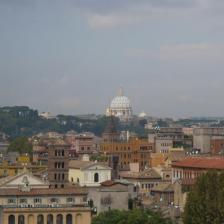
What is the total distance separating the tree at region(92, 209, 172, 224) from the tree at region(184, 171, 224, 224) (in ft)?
4.54

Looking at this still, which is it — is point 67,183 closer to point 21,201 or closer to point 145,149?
point 21,201

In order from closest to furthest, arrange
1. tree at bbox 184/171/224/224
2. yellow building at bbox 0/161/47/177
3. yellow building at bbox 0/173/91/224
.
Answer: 1. yellow building at bbox 0/173/91/224
2. tree at bbox 184/171/224/224
3. yellow building at bbox 0/161/47/177

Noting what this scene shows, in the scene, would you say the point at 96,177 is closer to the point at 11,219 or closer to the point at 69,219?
the point at 69,219

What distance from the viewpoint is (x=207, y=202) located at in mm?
61031

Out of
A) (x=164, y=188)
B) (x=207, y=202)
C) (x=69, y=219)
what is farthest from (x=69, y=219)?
(x=164, y=188)

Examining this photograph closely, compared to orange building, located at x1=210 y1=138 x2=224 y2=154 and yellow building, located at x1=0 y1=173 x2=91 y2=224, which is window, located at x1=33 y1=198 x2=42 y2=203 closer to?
yellow building, located at x1=0 y1=173 x2=91 y2=224

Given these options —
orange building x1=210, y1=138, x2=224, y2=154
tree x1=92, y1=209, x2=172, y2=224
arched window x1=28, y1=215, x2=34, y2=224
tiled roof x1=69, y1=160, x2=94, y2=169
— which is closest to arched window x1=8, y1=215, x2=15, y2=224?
arched window x1=28, y1=215, x2=34, y2=224

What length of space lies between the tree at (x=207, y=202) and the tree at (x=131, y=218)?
138 centimetres

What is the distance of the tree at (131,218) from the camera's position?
199 ft

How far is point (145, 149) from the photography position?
378 feet

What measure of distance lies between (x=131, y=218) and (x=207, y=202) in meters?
3.76

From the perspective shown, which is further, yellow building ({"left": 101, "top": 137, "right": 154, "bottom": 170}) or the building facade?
yellow building ({"left": 101, "top": 137, "right": 154, "bottom": 170})

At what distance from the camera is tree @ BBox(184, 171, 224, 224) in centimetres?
6000

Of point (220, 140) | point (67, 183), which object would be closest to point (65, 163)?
point (67, 183)
